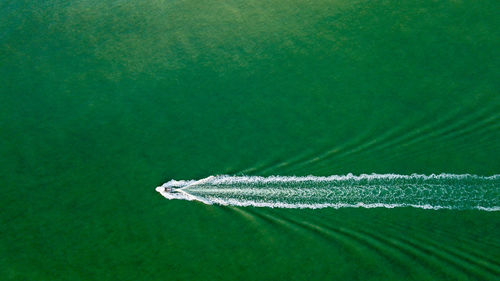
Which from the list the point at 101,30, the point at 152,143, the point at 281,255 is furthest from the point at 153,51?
the point at 281,255

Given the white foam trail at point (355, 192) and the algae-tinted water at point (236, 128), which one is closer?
the algae-tinted water at point (236, 128)

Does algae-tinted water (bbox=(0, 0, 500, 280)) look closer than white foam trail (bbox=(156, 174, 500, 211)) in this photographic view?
Yes

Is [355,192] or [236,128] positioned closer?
[355,192]

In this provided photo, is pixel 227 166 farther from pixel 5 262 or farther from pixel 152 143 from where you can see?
pixel 5 262
